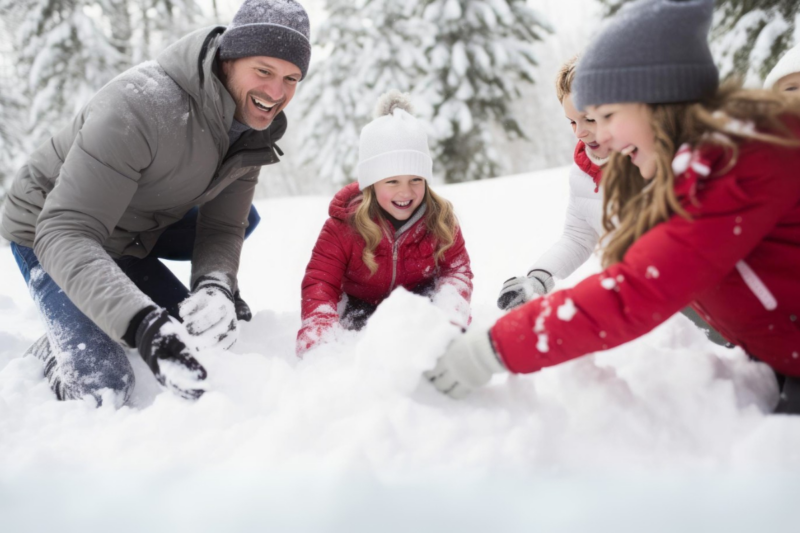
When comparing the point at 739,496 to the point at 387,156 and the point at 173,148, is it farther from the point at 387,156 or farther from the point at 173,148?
the point at 173,148

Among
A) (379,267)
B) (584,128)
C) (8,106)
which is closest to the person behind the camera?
(584,128)

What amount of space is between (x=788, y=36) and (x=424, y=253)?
5934 mm

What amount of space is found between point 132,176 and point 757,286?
215 centimetres

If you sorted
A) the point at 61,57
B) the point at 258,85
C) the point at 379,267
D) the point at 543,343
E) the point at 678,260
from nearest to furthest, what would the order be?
1. the point at 678,260
2. the point at 543,343
3. the point at 258,85
4. the point at 379,267
5. the point at 61,57

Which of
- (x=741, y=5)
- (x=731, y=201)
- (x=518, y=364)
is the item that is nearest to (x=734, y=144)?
(x=731, y=201)

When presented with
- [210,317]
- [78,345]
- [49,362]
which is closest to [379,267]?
[210,317]

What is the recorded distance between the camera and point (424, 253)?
2.77 m

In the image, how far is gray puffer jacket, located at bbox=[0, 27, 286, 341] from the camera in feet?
6.18

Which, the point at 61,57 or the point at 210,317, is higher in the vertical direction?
the point at 210,317

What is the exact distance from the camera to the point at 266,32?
2.21 metres

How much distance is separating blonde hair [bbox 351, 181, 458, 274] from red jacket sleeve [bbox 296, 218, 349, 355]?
0.37 feet

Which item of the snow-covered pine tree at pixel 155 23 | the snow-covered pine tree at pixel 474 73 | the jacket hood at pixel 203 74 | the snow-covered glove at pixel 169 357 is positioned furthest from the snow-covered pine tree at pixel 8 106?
the snow-covered glove at pixel 169 357

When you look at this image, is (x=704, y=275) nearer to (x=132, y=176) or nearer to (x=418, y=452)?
(x=418, y=452)

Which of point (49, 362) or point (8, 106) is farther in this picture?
point (8, 106)
